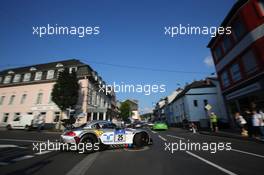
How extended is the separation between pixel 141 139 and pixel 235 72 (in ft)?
51.5

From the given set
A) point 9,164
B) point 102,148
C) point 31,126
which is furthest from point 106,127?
point 31,126

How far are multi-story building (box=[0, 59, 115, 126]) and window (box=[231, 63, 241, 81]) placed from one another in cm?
2290

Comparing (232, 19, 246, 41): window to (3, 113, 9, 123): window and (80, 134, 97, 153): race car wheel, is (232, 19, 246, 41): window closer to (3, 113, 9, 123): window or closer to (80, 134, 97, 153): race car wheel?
(80, 134, 97, 153): race car wheel

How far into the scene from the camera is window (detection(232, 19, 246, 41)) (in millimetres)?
16438

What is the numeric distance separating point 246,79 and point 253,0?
728 centimetres

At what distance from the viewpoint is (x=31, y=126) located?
2511cm

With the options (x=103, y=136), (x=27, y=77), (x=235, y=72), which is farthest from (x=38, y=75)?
(x=235, y=72)

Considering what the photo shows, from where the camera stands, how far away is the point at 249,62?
1602 centimetres

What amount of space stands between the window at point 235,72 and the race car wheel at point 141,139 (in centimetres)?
1469

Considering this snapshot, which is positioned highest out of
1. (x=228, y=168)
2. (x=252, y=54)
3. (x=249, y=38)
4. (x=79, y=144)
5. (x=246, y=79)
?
(x=249, y=38)

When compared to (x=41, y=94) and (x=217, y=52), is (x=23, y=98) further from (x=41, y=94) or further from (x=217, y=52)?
(x=217, y=52)

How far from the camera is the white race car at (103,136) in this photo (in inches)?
300

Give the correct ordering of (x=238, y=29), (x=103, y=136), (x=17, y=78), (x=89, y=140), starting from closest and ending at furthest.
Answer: (x=89, y=140)
(x=103, y=136)
(x=238, y=29)
(x=17, y=78)

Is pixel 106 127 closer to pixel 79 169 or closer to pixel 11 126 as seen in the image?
pixel 79 169
